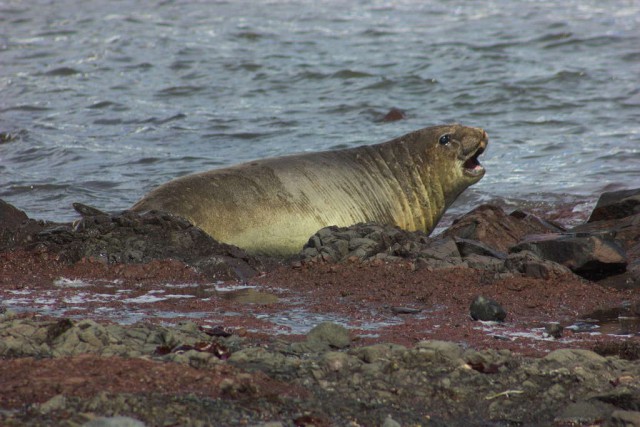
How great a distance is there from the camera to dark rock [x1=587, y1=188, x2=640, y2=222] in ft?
31.2

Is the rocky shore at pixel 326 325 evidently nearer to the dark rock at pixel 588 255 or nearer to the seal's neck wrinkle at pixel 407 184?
the dark rock at pixel 588 255

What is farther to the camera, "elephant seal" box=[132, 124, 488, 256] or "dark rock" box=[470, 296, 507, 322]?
"elephant seal" box=[132, 124, 488, 256]

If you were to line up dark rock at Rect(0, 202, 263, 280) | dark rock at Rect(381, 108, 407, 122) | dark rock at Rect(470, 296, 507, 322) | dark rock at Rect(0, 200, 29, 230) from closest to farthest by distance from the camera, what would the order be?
dark rock at Rect(470, 296, 507, 322) → dark rock at Rect(0, 202, 263, 280) → dark rock at Rect(0, 200, 29, 230) → dark rock at Rect(381, 108, 407, 122)

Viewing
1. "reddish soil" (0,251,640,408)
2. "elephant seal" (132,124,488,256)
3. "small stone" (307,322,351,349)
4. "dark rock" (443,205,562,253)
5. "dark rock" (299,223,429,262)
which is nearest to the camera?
"reddish soil" (0,251,640,408)

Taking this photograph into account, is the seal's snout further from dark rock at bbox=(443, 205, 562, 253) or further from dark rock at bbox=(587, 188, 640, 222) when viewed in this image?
dark rock at bbox=(587, 188, 640, 222)

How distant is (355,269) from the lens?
7520mm

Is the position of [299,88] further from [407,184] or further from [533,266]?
[533,266]

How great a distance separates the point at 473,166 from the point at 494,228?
1406mm

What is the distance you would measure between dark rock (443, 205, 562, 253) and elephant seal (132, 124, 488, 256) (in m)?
0.83

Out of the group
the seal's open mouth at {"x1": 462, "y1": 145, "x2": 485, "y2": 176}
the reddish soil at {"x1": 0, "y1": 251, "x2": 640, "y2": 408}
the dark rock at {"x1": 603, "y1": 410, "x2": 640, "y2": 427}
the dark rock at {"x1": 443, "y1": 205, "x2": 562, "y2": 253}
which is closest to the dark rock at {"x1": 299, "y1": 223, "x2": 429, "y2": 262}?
the reddish soil at {"x1": 0, "y1": 251, "x2": 640, "y2": 408}

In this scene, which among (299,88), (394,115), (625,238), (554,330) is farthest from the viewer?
(299,88)

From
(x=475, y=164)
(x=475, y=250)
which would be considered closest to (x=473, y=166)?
(x=475, y=164)

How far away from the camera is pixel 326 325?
5035mm

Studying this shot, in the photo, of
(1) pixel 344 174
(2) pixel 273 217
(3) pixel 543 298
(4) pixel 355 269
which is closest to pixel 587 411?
(3) pixel 543 298
